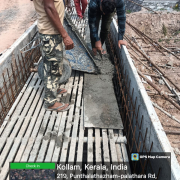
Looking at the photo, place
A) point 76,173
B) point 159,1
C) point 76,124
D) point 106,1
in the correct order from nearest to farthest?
point 76,173 < point 76,124 < point 106,1 < point 159,1

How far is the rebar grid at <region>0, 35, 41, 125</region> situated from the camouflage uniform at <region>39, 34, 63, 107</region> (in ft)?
2.12

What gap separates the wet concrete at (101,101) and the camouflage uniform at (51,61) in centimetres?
52

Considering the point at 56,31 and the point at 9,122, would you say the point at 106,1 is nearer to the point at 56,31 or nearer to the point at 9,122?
the point at 56,31

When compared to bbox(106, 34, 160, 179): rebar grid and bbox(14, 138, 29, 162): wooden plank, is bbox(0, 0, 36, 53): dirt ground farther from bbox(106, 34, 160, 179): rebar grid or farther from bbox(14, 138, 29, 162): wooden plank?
bbox(106, 34, 160, 179): rebar grid

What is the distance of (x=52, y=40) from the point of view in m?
2.24

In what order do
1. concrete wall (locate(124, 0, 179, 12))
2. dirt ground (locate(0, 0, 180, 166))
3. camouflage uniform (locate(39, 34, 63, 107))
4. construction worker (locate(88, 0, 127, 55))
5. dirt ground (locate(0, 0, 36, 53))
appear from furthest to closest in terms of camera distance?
1. concrete wall (locate(124, 0, 179, 12))
2. dirt ground (locate(0, 0, 36, 53))
3. dirt ground (locate(0, 0, 180, 166))
4. construction worker (locate(88, 0, 127, 55))
5. camouflage uniform (locate(39, 34, 63, 107))

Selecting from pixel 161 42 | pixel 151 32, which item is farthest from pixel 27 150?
pixel 151 32

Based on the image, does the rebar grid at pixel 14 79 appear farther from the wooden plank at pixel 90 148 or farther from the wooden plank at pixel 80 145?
the wooden plank at pixel 90 148

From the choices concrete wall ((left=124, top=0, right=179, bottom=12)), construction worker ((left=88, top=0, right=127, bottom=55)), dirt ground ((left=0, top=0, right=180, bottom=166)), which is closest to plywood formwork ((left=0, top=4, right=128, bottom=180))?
construction worker ((left=88, top=0, right=127, bottom=55))

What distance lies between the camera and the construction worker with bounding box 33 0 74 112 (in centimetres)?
202

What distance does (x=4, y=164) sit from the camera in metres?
1.92

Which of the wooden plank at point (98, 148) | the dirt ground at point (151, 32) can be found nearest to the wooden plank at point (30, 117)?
the wooden plank at point (98, 148)

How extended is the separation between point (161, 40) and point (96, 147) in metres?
7.37

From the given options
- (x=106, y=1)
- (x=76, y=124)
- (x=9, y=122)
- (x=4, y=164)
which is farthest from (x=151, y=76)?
(x=4, y=164)
